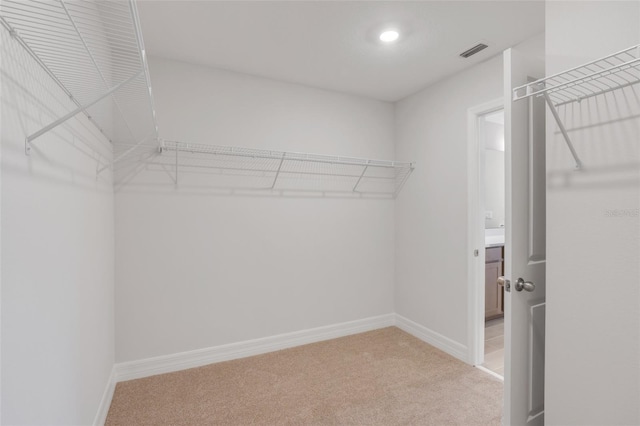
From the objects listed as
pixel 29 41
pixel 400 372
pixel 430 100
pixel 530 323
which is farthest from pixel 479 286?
pixel 29 41

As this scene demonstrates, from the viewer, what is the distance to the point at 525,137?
1.45 m

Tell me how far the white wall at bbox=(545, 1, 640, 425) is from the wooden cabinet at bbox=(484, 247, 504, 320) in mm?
2226

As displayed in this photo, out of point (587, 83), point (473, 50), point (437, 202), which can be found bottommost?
point (437, 202)

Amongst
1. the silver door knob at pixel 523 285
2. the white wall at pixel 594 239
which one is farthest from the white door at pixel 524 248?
the white wall at pixel 594 239

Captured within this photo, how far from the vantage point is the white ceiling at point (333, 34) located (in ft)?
5.98

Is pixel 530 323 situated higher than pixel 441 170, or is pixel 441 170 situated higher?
pixel 441 170

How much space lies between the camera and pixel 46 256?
108cm

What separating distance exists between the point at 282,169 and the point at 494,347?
2.54 meters

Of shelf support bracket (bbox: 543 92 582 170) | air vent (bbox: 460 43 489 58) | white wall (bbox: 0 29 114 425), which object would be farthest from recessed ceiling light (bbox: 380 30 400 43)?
white wall (bbox: 0 29 114 425)

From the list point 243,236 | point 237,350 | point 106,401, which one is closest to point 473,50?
point 243,236

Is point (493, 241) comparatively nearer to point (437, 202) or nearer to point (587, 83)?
point (437, 202)

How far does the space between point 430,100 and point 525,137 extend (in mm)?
1672

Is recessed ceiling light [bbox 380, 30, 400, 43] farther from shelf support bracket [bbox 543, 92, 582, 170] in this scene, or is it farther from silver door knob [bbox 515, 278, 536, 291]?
silver door knob [bbox 515, 278, 536, 291]

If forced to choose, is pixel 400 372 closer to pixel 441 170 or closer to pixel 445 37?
pixel 441 170
